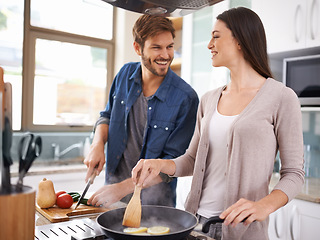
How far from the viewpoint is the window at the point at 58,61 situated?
321cm

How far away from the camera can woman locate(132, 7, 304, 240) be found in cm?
115

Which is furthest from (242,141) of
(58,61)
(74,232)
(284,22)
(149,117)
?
(58,61)

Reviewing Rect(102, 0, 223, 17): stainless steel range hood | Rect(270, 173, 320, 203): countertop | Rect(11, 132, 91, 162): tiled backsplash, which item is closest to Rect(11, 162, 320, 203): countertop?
Rect(270, 173, 320, 203): countertop

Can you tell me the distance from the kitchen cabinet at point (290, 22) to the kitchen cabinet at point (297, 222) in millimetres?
998

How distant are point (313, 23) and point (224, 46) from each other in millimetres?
1110

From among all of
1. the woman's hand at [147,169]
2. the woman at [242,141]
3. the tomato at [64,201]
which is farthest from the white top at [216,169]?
the tomato at [64,201]

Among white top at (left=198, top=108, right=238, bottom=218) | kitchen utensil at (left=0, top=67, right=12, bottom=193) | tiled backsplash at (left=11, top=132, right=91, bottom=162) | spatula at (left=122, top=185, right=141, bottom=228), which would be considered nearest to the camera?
kitchen utensil at (left=0, top=67, right=12, bottom=193)

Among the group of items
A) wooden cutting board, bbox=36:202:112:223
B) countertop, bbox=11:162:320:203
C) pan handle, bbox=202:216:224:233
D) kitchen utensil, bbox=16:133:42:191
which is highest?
kitchen utensil, bbox=16:133:42:191

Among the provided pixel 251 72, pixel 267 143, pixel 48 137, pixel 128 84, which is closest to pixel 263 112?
pixel 267 143

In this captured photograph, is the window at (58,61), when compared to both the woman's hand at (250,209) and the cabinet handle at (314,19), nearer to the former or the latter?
the cabinet handle at (314,19)

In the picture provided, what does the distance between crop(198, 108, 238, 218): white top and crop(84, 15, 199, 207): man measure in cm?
21

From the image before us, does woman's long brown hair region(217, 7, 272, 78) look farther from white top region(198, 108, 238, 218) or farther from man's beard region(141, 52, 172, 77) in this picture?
man's beard region(141, 52, 172, 77)

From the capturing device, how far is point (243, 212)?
95 cm

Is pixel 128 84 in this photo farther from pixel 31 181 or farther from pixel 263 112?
pixel 31 181
